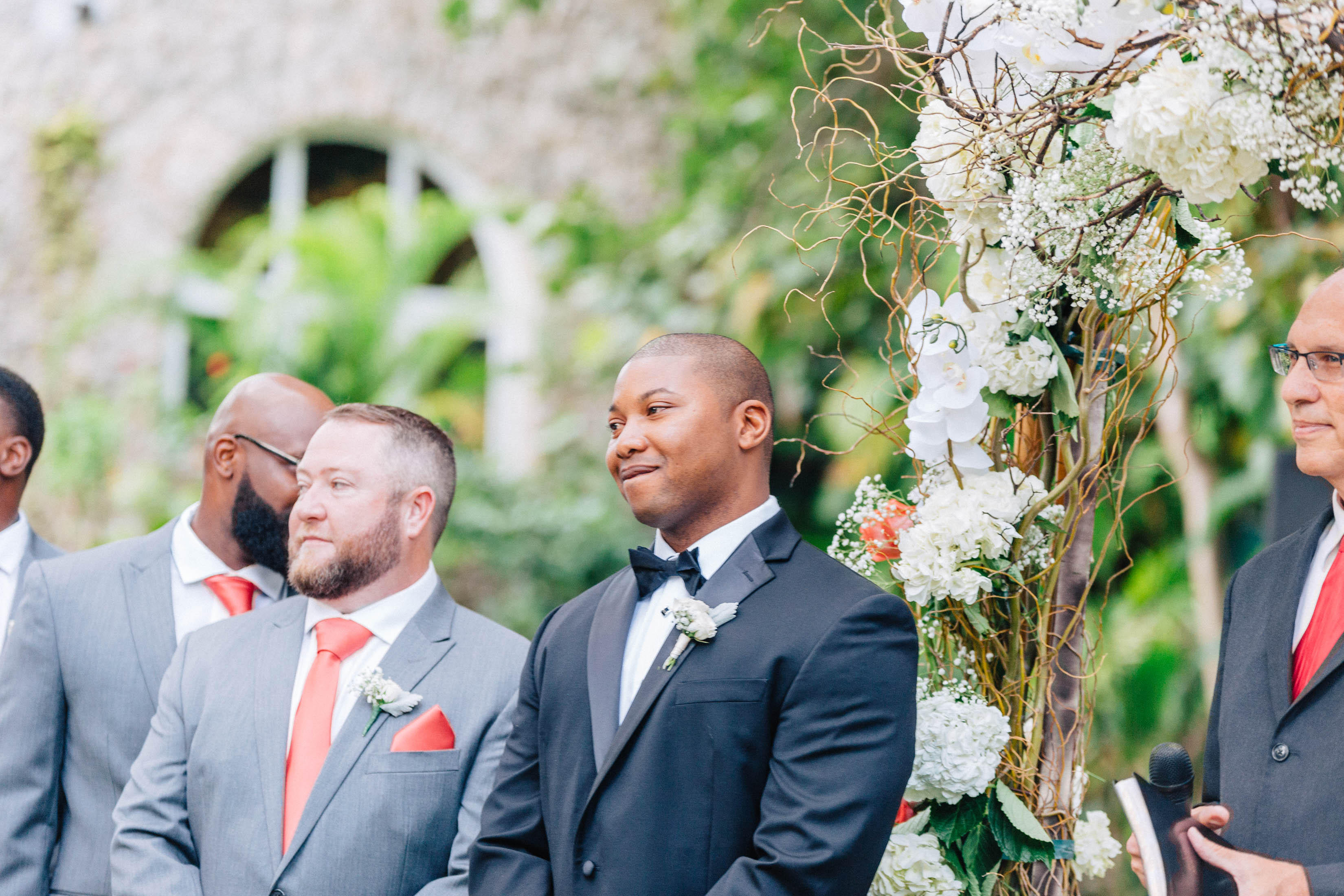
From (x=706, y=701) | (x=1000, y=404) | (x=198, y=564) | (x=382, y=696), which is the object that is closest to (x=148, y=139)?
(x=198, y=564)

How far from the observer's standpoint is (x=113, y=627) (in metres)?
3.28

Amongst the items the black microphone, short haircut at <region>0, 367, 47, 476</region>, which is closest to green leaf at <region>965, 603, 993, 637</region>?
the black microphone

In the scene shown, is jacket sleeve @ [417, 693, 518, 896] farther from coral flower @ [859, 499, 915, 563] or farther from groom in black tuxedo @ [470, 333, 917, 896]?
coral flower @ [859, 499, 915, 563]

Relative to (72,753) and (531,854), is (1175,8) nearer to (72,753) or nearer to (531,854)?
(531,854)

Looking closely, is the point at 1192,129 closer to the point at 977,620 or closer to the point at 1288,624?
the point at 1288,624

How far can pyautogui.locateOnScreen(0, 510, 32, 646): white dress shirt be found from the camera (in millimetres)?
3684

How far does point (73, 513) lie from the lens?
8.11 metres

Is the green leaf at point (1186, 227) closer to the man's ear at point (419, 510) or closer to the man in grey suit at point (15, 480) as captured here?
the man's ear at point (419, 510)

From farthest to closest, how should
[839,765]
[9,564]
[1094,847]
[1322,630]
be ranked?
[9,564], [1094,847], [1322,630], [839,765]

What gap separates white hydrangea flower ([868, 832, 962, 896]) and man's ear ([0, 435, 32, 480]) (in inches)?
107

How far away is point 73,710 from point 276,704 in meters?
0.64

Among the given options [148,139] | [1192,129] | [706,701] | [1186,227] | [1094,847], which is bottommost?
Result: [1094,847]

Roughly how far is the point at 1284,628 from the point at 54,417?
762cm

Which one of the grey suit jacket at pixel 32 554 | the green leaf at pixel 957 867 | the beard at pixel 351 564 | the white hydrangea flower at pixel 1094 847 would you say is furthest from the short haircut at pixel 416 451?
the white hydrangea flower at pixel 1094 847
